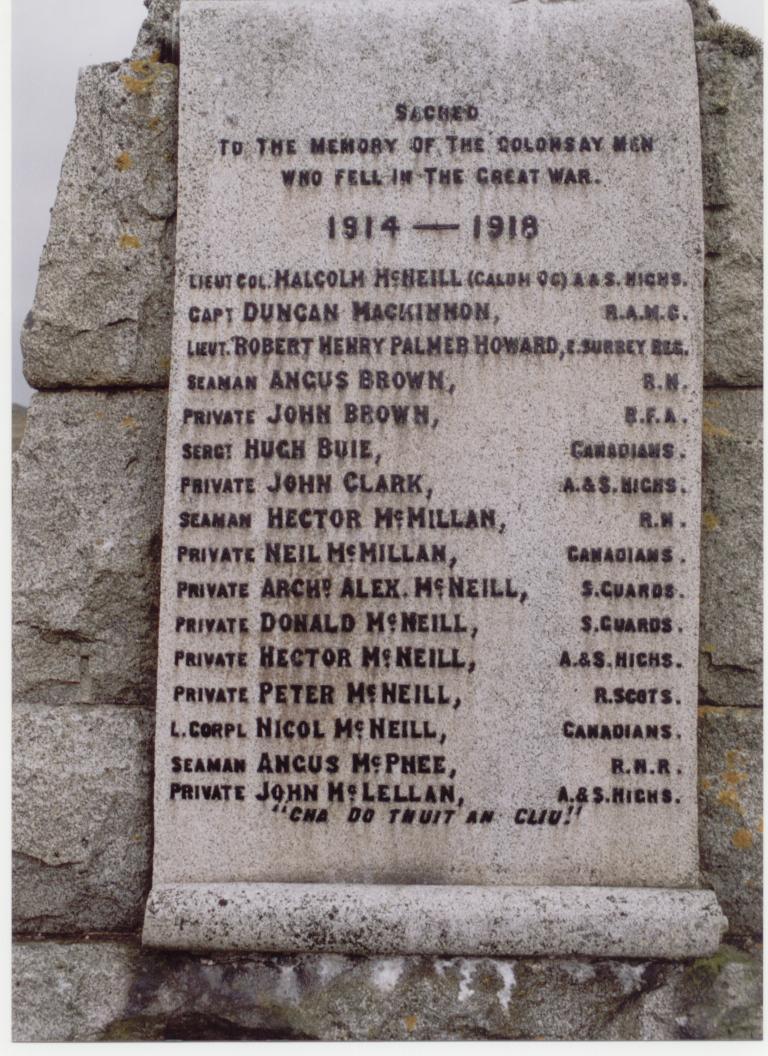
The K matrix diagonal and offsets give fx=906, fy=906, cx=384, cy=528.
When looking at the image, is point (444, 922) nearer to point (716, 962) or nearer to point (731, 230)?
point (716, 962)

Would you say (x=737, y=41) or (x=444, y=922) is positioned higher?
(x=737, y=41)

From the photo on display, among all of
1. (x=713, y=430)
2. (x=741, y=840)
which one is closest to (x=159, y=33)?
(x=713, y=430)

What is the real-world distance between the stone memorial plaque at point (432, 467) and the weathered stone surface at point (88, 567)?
7.4 inches

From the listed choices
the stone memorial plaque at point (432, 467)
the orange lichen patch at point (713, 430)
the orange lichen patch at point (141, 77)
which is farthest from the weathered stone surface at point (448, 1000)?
the orange lichen patch at point (141, 77)

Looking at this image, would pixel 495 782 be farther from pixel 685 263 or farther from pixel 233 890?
pixel 685 263

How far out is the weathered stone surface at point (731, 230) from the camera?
2.71m

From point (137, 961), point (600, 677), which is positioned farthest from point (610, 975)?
point (137, 961)

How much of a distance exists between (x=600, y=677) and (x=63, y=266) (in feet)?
6.55

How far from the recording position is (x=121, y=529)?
271 cm

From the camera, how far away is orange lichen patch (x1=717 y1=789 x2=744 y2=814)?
2.62 metres

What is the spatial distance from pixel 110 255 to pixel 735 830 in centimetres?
251

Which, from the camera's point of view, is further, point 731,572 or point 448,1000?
point 731,572

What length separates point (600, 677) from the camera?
255 centimetres

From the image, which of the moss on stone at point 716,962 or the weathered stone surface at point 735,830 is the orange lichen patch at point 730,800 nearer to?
the weathered stone surface at point 735,830
